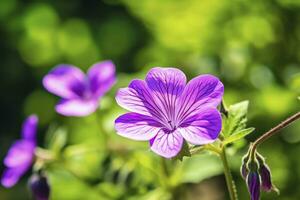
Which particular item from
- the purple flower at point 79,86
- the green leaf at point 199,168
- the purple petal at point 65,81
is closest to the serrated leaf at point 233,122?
the green leaf at point 199,168

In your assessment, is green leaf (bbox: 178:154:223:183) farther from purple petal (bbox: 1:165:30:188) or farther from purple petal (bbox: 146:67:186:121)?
purple petal (bbox: 146:67:186:121)

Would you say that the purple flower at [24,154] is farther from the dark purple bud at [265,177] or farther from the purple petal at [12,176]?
the dark purple bud at [265,177]

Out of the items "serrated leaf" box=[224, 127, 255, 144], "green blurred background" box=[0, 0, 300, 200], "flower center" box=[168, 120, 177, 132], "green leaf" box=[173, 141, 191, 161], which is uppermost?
"serrated leaf" box=[224, 127, 255, 144]

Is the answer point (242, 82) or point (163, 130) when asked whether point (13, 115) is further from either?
point (163, 130)

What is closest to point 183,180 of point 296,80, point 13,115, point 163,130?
point 296,80

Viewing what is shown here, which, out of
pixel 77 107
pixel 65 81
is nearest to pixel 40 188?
pixel 77 107

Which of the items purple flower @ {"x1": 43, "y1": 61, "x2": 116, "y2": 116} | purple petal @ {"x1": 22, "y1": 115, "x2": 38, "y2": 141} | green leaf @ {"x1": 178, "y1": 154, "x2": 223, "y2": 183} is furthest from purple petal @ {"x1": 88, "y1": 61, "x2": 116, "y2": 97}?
green leaf @ {"x1": 178, "y1": 154, "x2": 223, "y2": 183}
